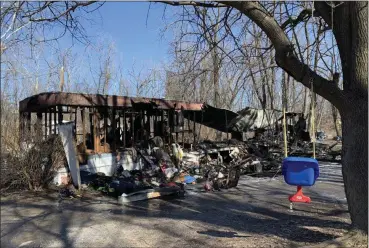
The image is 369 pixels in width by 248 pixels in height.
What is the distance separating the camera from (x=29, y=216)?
28.2 feet

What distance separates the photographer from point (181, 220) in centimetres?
783

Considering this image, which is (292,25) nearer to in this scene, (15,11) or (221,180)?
(15,11)

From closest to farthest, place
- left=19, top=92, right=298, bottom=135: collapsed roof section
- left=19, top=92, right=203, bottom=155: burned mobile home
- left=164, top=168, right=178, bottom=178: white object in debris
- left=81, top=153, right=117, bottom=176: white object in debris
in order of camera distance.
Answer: left=19, top=92, right=298, bottom=135: collapsed roof section < left=19, top=92, right=203, bottom=155: burned mobile home < left=164, top=168, right=178, bottom=178: white object in debris < left=81, top=153, right=117, bottom=176: white object in debris

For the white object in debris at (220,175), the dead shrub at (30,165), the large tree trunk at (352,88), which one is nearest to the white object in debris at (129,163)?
the dead shrub at (30,165)

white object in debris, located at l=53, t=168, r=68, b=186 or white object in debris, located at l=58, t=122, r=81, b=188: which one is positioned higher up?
white object in debris, located at l=58, t=122, r=81, b=188

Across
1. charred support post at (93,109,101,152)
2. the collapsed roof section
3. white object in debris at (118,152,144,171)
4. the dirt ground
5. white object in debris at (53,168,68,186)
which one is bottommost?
the dirt ground

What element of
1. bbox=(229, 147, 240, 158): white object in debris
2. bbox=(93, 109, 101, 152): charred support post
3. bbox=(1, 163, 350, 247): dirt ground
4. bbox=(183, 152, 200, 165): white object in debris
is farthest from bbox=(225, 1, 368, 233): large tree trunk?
bbox=(229, 147, 240, 158): white object in debris

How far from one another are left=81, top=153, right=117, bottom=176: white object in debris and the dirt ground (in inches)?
99.0

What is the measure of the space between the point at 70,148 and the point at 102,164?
6.37ft

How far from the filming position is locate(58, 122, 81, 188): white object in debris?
12109 mm

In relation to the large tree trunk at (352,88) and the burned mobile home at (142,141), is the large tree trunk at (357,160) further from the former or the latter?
the burned mobile home at (142,141)

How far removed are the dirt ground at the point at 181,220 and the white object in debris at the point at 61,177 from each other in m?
1.13

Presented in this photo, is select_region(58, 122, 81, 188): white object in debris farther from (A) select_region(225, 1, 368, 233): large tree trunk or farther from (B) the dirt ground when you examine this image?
(A) select_region(225, 1, 368, 233): large tree trunk

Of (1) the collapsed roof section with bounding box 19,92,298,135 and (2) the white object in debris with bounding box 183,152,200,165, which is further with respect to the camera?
(2) the white object in debris with bounding box 183,152,200,165
